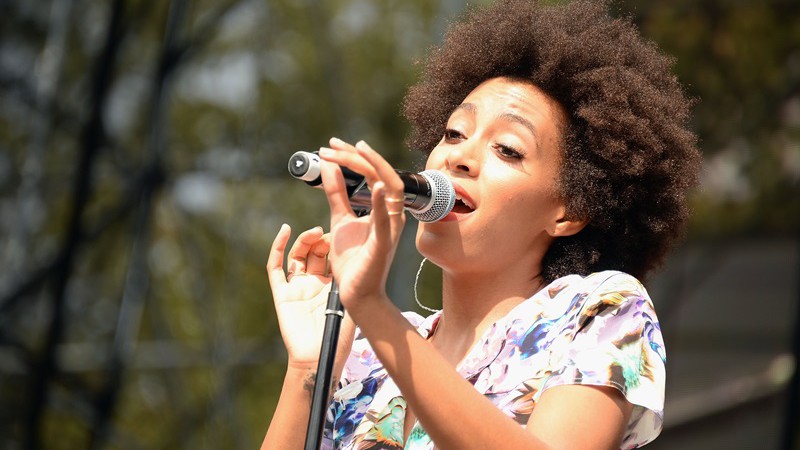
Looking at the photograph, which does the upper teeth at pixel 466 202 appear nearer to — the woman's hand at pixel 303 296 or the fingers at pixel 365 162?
the woman's hand at pixel 303 296

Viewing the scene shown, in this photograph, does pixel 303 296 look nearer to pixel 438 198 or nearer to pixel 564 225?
pixel 438 198

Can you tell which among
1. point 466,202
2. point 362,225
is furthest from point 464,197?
Result: point 362,225

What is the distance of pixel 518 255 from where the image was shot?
200cm

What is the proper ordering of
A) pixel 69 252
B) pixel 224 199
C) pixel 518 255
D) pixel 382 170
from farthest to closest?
pixel 224 199 < pixel 69 252 < pixel 518 255 < pixel 382 170

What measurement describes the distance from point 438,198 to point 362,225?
0.21 metres

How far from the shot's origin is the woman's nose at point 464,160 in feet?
6.30

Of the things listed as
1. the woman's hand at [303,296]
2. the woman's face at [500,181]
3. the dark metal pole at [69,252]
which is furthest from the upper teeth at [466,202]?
the dark metal pole at [69,252]

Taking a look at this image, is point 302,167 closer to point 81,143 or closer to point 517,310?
point 517,310

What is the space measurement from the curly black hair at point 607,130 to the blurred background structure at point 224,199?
7.19 ft

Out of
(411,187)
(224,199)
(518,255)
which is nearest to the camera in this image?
(411,187)

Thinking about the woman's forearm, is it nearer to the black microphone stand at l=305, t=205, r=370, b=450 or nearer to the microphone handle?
the black microphone stand at l=305, t=205, r=370, b=450

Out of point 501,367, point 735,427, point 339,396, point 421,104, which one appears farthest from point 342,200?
point 735,427

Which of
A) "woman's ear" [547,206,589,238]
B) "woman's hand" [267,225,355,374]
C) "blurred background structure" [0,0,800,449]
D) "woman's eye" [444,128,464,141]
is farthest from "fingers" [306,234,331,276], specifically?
"blurred background structure" [0,0,800,449]

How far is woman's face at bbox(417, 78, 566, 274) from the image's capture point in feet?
6.25
